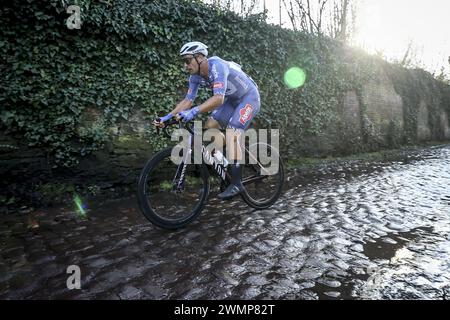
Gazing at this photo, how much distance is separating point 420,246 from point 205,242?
2163mm

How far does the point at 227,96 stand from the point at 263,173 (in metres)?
1.23

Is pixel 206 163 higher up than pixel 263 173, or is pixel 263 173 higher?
pixel 206 163

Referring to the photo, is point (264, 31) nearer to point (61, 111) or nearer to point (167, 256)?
point (61, 111)

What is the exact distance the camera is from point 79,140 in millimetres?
4770

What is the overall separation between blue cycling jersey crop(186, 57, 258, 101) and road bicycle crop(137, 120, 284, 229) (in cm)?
59

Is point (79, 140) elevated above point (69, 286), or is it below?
above

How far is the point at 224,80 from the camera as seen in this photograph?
3.61m

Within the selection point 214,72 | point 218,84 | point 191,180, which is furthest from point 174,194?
point 214,72

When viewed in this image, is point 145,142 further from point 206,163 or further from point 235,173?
point 235,173

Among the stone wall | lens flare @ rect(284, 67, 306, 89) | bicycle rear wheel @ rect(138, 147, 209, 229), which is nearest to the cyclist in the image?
bicycle rear wheel @ rect(138, 147, 209, 229)

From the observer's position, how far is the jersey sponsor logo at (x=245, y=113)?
3.97 m

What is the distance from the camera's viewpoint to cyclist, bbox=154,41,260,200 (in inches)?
143

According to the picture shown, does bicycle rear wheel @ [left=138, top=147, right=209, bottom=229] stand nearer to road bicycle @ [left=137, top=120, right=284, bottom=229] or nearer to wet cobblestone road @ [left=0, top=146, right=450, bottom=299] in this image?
road bicycle @ [left=137, top=120, right=284, bottom=229]
